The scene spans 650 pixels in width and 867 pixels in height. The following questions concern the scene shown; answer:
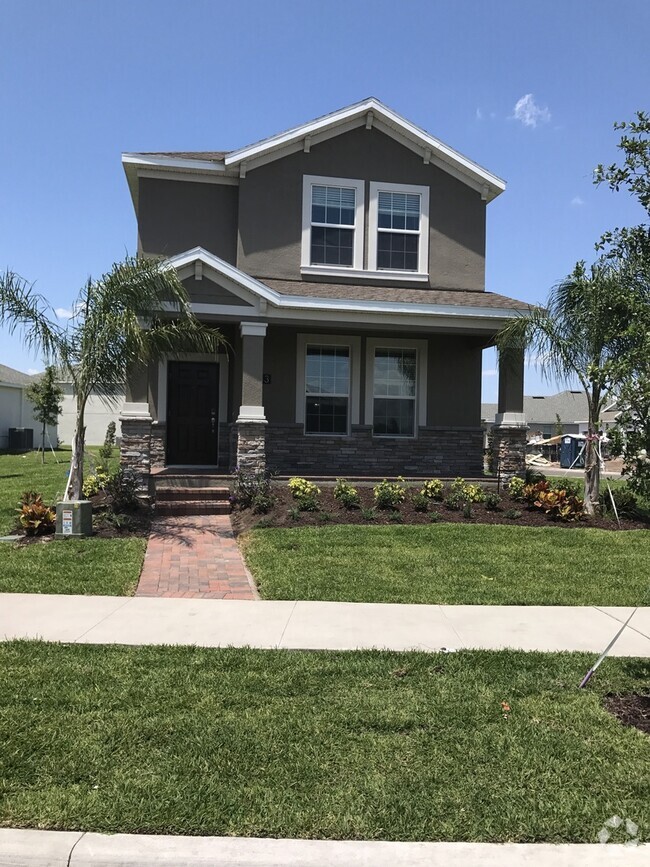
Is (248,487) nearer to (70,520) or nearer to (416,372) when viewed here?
(70,520)

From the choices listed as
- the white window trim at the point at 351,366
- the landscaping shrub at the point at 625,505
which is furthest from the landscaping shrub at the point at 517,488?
the white window trim at the point at 351,366

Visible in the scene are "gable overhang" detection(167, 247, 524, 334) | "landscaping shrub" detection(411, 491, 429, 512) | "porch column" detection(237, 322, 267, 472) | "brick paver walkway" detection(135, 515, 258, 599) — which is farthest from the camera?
"porch column" detection(237, 322, 267, 472)

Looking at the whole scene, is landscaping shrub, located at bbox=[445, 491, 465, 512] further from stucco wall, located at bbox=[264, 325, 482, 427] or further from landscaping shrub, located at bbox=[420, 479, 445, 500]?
stucco wall, located at bbox=[264, 325, 482, 427]

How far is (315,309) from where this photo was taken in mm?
13258

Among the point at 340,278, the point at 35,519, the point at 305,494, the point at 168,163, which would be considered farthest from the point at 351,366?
the point at 35,519

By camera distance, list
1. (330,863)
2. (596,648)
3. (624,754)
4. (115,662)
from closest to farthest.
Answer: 1. (330,863)
2. (624,754)
3. (115,662)
4. (596,648)

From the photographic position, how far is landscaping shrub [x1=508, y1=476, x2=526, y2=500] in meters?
12.6

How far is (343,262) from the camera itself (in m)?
15.2

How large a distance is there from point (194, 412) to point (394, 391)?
451cm

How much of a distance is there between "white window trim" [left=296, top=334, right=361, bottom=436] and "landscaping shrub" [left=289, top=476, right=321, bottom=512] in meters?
3.09

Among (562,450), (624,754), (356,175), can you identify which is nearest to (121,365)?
(356,175)

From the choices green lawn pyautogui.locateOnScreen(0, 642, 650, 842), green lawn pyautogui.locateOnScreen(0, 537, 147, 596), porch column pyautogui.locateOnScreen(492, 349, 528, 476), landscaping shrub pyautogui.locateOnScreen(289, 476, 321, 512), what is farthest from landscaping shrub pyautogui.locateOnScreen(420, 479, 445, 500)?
green lawn pyautogui.locateOnScreen(0, 642, 650, 842)

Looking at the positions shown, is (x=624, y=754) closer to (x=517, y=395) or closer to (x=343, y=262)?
(x=517, y=395)

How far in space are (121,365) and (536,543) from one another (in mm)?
6901
